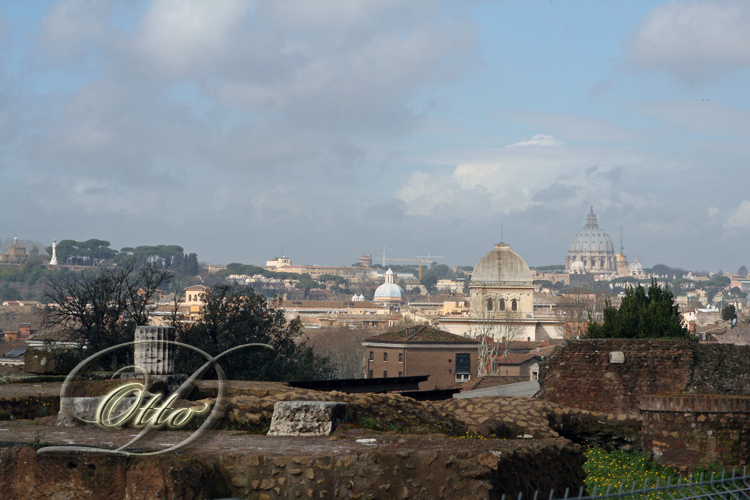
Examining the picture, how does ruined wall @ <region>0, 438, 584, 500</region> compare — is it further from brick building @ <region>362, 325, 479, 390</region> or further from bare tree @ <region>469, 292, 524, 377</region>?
bare tree @ <region>469, 292, 524, 377</region>

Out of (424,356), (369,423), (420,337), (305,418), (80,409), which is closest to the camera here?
(305,418)

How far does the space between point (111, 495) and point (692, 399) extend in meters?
6.36

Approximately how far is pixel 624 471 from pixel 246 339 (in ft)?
50.1

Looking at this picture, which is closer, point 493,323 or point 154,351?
point 154,351

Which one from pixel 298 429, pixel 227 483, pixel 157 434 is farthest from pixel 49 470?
pixel 298 429

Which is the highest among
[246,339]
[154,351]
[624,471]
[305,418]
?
[246,339]

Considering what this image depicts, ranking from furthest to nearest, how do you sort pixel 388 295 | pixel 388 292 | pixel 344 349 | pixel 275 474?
1. pixel 388 292
2. pixel 388 295
3. pixel 344 349
4. pixel 275 474

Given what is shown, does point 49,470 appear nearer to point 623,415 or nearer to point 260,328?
point 623,415

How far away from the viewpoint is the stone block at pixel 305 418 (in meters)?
6.18

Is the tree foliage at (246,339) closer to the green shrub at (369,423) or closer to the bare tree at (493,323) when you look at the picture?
the green shrub at (369,423)

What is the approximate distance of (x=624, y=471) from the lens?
9.98m

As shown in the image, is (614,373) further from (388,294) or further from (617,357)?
(388,294)

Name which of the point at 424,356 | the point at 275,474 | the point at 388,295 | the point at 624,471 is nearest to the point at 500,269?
the point at 424,356

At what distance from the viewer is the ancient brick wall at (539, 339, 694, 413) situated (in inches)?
532
